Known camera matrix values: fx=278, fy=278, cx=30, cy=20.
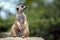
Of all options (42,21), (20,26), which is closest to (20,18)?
(20,26)

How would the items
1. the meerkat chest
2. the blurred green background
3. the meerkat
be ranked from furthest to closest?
the blurred green background < the meerkat chest < the meerkat

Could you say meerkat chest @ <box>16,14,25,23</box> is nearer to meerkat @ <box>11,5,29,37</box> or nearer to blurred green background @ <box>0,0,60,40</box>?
meerkat @ <box>11,5,29,37</box>

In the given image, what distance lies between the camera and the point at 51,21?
1020 cm

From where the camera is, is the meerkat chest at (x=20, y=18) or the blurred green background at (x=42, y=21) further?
the blurred green background at (x=42, y=21)

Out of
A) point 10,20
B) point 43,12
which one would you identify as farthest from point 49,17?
point 10,20

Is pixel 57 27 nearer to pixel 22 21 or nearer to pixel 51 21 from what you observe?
pixel 51 21

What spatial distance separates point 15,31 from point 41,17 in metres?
3.65

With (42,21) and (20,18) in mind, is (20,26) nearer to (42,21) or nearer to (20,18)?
(20,18)

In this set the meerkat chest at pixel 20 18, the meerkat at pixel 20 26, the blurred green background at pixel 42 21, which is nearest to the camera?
the meerkat at pixel 20 26

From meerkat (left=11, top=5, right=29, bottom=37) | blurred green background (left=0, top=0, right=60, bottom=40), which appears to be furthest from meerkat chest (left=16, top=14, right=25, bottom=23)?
blurred green background (left=0, top=0, right=60, bottom=40)

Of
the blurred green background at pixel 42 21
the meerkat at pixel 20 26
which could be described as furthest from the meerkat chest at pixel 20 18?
the blurred green background at pixel 42 21

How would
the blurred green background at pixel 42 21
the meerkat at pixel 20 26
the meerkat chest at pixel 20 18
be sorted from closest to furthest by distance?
the meerkat at pixel 20 26 → the meerkat chest at pixel 20 18 → the blurred green background at pixel 42 21

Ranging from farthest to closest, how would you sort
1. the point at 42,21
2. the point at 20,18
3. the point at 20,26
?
the point at 42,21
the point at 20,18
the point at 20,26

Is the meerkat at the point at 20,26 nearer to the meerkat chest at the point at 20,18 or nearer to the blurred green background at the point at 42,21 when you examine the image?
the meerkat chest at the point at 20,18
